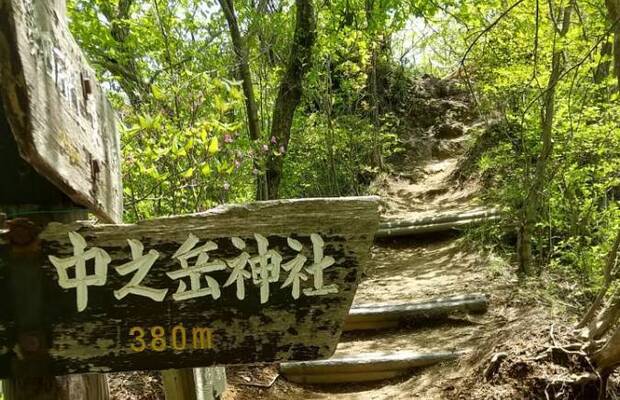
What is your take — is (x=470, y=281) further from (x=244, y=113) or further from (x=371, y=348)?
(x=244, y=113)

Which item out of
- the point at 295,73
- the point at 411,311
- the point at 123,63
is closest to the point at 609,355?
the point at 411,311

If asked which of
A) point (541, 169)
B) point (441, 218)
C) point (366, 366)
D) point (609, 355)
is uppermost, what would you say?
point (541, 169)

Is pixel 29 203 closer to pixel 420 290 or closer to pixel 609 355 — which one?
pixel 609 355

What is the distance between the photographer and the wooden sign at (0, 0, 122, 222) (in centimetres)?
83

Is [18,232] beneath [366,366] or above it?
above

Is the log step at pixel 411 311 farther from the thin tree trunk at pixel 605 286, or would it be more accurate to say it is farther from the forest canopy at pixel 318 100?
the thin tree trunk at pixel 605 286

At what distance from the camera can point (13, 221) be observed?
1.11 m

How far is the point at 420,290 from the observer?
200 inches

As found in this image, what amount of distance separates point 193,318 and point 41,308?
0.34m

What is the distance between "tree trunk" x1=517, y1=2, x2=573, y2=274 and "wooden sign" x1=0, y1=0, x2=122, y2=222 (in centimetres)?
365

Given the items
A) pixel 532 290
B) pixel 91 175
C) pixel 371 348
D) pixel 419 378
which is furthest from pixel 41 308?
pixel 532 290

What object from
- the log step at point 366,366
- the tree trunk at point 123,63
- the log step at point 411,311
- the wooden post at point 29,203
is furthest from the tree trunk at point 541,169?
the wooden post at point 29,203

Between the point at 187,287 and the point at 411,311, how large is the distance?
3427 millimetres

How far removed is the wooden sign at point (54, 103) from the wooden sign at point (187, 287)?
0.53 ft
